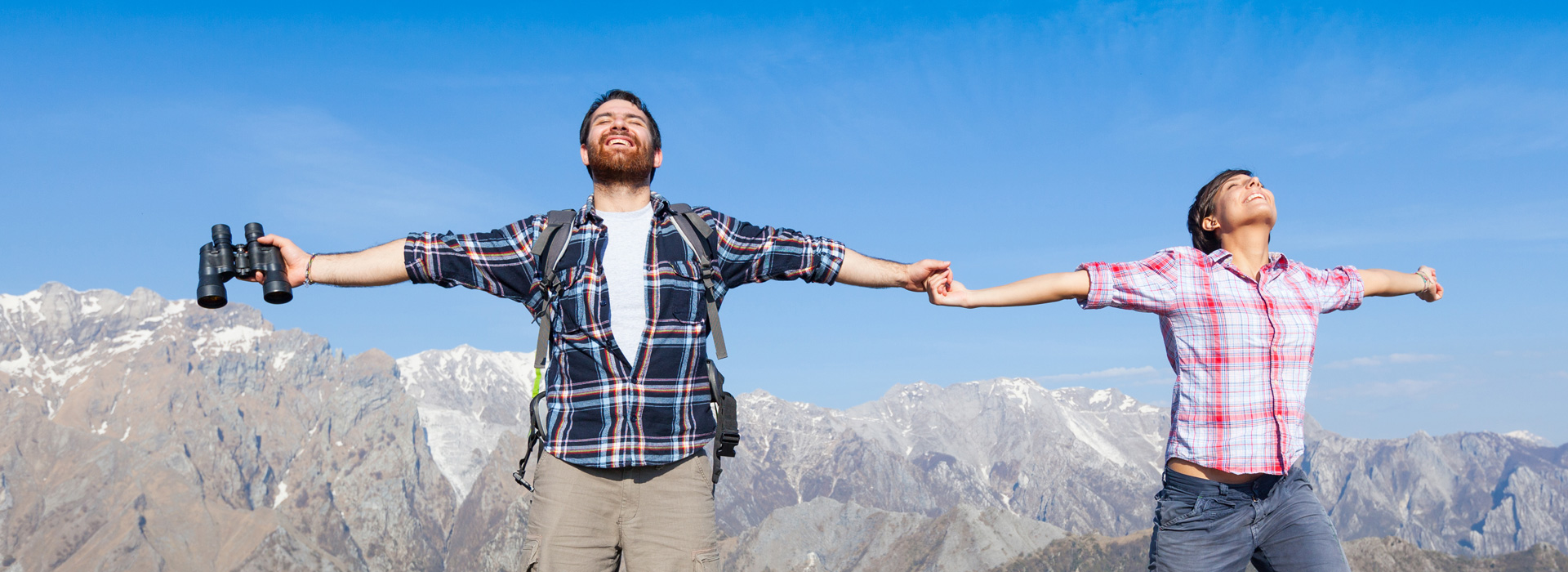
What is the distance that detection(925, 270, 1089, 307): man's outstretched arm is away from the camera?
385 inches

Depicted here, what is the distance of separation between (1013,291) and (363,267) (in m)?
5.96

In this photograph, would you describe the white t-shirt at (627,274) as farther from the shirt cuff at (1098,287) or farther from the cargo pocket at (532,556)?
the shirt cuff at (1098,287)

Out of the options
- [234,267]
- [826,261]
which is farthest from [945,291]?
[234,267]

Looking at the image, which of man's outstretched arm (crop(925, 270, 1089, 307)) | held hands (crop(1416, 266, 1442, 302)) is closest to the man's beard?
man's outstretched arm (crop(925, 270, 1089, 307))

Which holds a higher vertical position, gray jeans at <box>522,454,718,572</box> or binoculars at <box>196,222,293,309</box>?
binoculars at <box>196,222,293,309</box>

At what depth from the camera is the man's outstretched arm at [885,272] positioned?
380 inches

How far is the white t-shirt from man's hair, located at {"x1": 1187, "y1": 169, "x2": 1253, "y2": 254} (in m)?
5.66

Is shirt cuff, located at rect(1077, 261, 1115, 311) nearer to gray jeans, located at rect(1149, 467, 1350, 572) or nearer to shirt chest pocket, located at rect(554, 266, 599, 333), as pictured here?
gray jeans, located at rect(1149, 467, 1350, 572)

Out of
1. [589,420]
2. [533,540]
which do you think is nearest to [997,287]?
[589,420]

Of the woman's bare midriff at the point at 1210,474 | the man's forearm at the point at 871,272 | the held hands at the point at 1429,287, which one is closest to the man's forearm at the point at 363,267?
the man's forearm at the point at 871,272

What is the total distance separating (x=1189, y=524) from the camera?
920 centimetres

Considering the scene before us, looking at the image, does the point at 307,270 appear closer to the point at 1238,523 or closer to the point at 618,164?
the point at 618,164

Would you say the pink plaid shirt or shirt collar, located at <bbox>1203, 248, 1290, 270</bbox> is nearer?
the pink plaid shirt

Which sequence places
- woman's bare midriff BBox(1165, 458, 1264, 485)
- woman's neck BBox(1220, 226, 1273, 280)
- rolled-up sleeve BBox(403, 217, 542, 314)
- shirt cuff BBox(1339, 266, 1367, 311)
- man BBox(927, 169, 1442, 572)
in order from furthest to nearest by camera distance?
shirt cuff BBox(1339, 266, 1367, 311), woman's neck BBox(1220, 226, 1273, 280), woman's bare midriff BBox(1165, 458, 1264, 485), man BBox(927, 169, 1442, 572), rolled-up sleeve BBox(403, 217, 542, 314)
